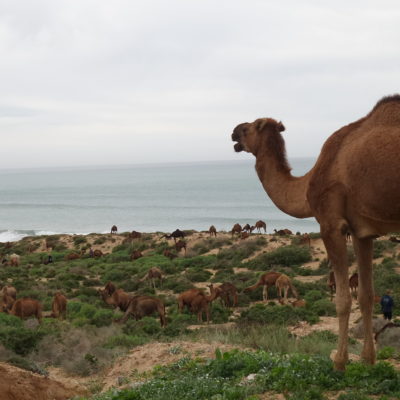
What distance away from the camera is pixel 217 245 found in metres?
39.4

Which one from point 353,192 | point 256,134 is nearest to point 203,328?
point 256,134

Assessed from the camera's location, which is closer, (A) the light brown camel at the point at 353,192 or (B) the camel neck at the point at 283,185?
(A) the light brown camel at the point at 353,192

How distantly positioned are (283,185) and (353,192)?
119cm

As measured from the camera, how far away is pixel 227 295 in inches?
800

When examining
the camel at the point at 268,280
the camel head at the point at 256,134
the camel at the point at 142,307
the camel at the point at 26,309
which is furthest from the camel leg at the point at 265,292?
the camel head at the point at 256,134

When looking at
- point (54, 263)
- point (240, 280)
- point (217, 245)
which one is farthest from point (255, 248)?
point (54, 263)

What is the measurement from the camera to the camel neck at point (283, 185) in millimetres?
6235

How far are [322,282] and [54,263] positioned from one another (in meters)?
20.0

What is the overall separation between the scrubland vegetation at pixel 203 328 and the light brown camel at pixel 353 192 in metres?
0.71

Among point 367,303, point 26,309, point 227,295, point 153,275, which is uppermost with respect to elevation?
point 367,303

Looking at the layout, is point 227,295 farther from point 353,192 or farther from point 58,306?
point 353,192

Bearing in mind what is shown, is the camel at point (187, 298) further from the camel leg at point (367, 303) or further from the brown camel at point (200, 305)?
the camel leg at point (367, 303)

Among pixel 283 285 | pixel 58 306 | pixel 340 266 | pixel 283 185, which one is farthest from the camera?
pixel 283 285

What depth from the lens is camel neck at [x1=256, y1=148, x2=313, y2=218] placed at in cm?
623
